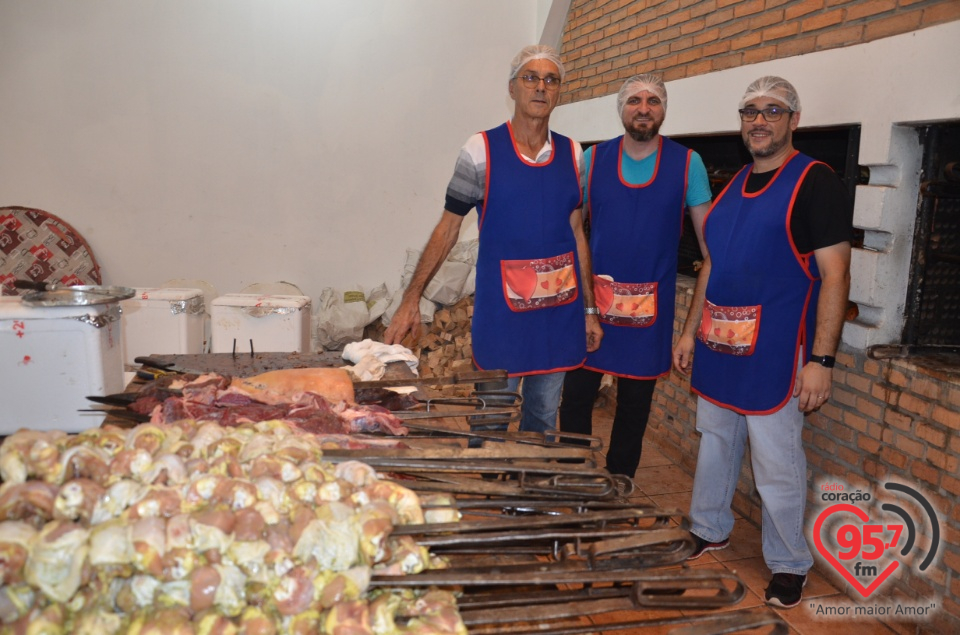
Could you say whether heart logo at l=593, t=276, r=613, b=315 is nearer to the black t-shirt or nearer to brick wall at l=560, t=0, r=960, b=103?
the black t-shirt

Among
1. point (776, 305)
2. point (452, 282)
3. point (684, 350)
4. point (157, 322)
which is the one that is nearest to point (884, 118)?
point (776, 305)

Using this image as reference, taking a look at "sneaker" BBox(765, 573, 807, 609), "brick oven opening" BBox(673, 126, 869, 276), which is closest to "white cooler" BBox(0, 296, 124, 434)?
"sneaker" BBox(765, 573, 807, 609)

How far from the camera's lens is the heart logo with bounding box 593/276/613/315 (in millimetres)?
3406

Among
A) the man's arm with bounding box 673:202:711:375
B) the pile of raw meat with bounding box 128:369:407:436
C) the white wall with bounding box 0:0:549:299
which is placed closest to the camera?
the pile of raw meat with bounding box 128:369:407:436

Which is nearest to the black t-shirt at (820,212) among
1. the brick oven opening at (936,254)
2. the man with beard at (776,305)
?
the man with beard at (776,305)

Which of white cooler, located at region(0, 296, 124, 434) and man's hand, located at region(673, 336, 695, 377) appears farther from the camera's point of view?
man's hand, located at region(673, 336, 695, 377)

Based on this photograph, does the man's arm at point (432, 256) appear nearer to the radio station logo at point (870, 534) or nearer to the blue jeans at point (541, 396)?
the blue jeans at point (541, 396)

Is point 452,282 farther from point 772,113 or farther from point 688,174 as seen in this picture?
point 772,113

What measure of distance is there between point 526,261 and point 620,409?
3.29 ft

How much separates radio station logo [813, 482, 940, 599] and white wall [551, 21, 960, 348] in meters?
0.65

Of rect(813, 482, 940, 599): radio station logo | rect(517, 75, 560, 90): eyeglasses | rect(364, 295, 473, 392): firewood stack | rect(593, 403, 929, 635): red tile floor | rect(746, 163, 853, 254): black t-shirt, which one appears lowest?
rect(593, 403, 929, 635): red tile floor

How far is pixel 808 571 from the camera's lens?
3.21 meters

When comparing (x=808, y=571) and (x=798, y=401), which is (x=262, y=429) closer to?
(x=798, y=401)

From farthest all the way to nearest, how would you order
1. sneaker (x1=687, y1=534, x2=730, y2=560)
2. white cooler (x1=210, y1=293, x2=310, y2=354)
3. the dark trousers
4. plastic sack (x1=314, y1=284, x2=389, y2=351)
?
plastic sack (x1=314, y1=284, x2=389, y2=351) → white cooler (x1=210, y1=293, x2=310, y2=354) → the dark trousers → sneaker (x1=687, y1=534, x2=730, y2=560)
